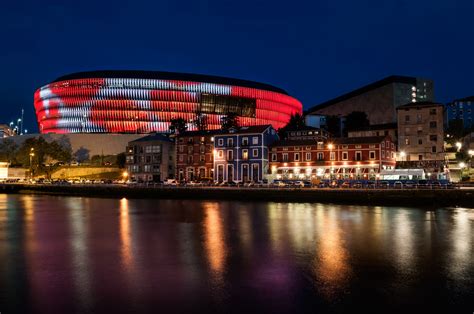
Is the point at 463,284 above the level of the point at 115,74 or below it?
below

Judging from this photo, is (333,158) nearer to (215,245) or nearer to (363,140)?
(363,140)

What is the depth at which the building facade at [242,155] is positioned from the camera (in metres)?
97.1

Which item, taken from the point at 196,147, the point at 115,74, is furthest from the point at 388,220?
the point at 115,74

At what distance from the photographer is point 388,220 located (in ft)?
150

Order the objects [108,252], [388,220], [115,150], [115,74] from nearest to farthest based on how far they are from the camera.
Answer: [108,252]
[388,220]
[115,150]
[115,74]

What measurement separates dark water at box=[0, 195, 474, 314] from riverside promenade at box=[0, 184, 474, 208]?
593 inches

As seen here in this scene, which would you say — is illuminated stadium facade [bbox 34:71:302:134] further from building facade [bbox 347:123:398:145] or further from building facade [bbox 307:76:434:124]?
building facade [bbox 347:123:398:145]

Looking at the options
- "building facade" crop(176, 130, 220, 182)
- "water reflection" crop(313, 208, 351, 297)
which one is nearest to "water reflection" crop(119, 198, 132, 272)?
"water reflection" crop(313, 208, 351, 297)

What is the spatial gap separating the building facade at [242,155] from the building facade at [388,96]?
2274 inches

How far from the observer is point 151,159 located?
116 m

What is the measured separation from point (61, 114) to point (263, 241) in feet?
541

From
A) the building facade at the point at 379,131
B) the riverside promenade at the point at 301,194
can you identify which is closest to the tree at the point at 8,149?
the riverside promenade at the point at 301,194

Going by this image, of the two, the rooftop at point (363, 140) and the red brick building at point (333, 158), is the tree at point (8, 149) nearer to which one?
the red brick building at point (333, 158)

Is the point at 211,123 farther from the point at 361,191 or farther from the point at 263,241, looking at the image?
the point at 263,241
